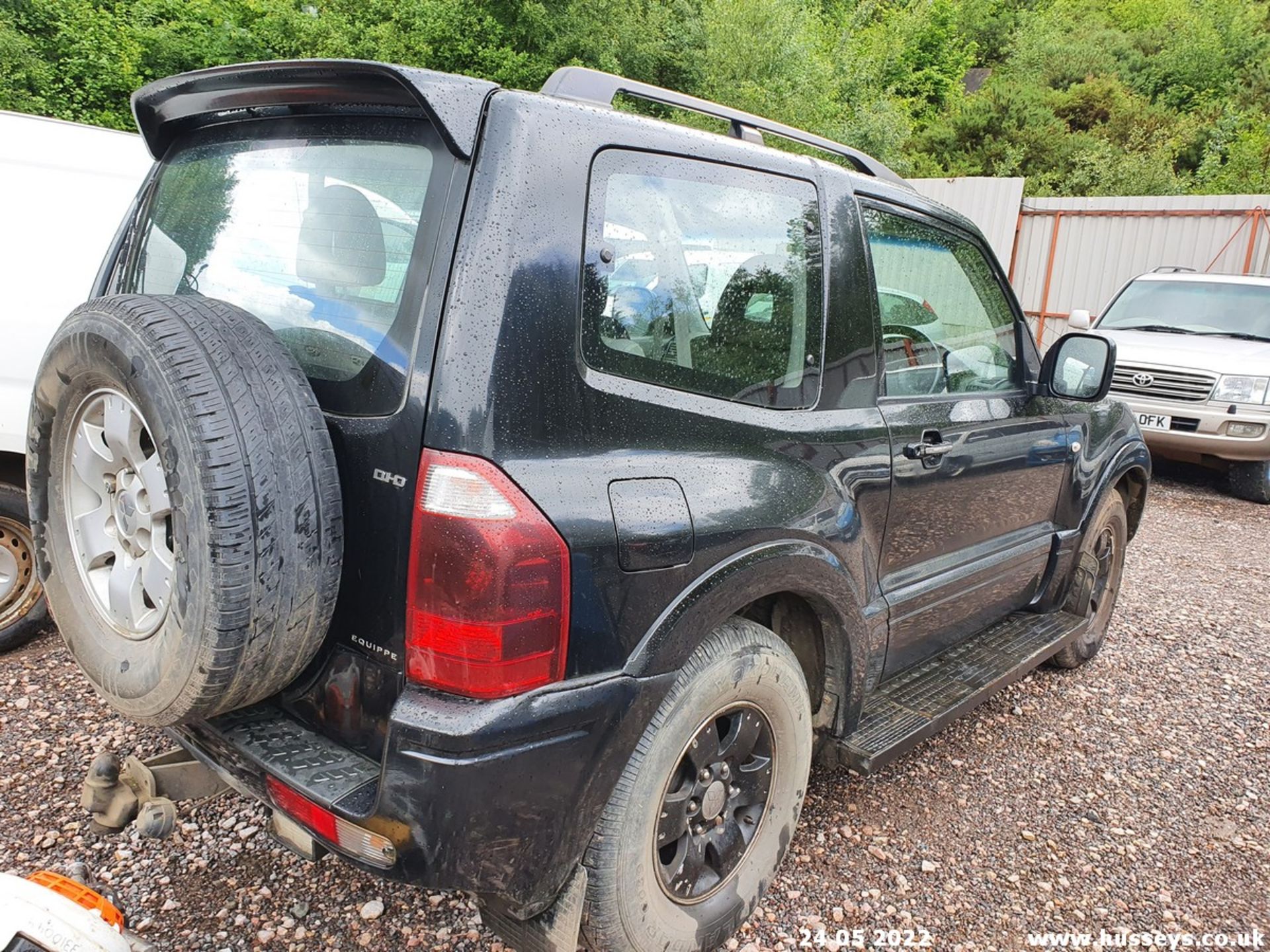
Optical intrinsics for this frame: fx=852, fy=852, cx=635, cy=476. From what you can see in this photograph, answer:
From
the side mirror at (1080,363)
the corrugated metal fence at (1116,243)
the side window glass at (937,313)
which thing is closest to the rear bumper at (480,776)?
the side window glass at (937,313)

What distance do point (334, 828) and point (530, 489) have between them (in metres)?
0.76

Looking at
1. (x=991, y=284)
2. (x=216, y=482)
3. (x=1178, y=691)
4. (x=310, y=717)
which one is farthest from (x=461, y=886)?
(x=1178, y=691)

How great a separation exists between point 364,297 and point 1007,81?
30.9m

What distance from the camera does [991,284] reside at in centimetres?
321

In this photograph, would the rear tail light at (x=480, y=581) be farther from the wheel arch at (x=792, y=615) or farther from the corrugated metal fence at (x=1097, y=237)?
the corrugated metal fence at (x=1097, y=237)

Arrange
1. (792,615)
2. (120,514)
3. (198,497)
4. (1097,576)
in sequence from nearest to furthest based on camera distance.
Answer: (198,497)
(120,514)
(792,615)
(1097,576)

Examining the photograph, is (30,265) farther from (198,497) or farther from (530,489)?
(530,489)

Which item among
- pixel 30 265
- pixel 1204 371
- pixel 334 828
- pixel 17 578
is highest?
pixel 30 265

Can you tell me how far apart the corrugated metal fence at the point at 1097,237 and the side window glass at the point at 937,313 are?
9584mm

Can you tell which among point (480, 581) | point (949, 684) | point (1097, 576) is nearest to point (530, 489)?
point (480, 581)

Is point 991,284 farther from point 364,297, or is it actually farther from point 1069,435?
point 364,297

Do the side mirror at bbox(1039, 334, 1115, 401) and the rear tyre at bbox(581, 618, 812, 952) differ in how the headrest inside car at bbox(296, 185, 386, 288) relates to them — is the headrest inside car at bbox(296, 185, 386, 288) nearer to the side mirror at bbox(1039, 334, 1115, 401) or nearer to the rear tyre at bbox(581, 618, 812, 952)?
the rear tyre at bbox(581, 618, 812, 952)

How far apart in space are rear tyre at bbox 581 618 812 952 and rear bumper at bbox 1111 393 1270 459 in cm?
657

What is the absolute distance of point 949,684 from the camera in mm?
2969
